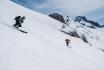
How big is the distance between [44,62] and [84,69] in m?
5.07

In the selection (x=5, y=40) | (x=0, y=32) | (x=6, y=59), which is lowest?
(x=6, y=59)

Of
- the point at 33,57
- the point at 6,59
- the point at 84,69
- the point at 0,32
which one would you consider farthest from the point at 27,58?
the point at 84,69

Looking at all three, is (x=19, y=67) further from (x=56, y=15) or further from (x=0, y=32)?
(x=56, y=15)

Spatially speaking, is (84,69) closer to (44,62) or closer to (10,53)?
(44,62)

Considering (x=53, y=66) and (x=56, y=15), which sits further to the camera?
(x=56, y=15)

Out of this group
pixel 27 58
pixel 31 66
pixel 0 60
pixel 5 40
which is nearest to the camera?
pixel 0 60

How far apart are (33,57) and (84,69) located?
578 cm

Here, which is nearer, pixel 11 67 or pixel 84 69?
pixel 11 67

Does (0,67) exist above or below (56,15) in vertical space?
below

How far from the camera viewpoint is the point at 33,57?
15.5 meters

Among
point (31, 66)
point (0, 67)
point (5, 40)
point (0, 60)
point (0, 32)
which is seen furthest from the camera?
point (0, 32)

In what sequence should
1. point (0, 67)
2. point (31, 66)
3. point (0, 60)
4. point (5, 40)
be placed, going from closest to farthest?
1. point (0, 67)
2. point (0, 60)
3. point (31, 66)
4. point (5, 40)

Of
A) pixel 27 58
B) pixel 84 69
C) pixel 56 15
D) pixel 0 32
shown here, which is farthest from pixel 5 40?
pixel 56 15

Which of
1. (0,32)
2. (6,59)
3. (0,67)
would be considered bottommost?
(0,67)
